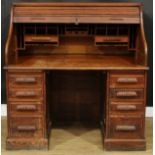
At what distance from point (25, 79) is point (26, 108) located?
0.27 meters

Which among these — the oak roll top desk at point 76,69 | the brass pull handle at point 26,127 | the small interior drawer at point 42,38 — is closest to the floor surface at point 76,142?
the oak roll top desk at point 76,69

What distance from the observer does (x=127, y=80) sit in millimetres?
3008

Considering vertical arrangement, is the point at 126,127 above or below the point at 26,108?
below

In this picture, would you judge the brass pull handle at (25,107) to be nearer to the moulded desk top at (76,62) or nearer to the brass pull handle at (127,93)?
the moulded desk top at (76,62)

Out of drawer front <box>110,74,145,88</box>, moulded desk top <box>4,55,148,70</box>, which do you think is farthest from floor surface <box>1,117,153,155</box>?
moulded desk top <box>4,55,148,70</box>

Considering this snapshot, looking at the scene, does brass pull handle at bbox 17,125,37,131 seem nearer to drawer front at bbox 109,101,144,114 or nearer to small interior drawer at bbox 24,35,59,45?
drawer front at bbox 109,101,144,114

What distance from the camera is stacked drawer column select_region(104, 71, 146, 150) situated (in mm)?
3012

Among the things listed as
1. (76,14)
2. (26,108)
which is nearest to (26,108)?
(26,108)

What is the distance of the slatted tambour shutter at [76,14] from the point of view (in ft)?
10.7

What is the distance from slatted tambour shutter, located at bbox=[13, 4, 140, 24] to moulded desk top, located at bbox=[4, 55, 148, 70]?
1.25 feet

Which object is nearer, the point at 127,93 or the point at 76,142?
the point at 127,93

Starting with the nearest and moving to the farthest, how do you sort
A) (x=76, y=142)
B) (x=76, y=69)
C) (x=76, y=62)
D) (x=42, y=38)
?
(x=76, y=69) < (x=76, y=62) < (x=76, y=142) < (x=42, y=38)

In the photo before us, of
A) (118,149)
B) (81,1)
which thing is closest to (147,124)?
(118,149)

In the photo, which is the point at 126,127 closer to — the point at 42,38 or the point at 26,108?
the point at 26,108
